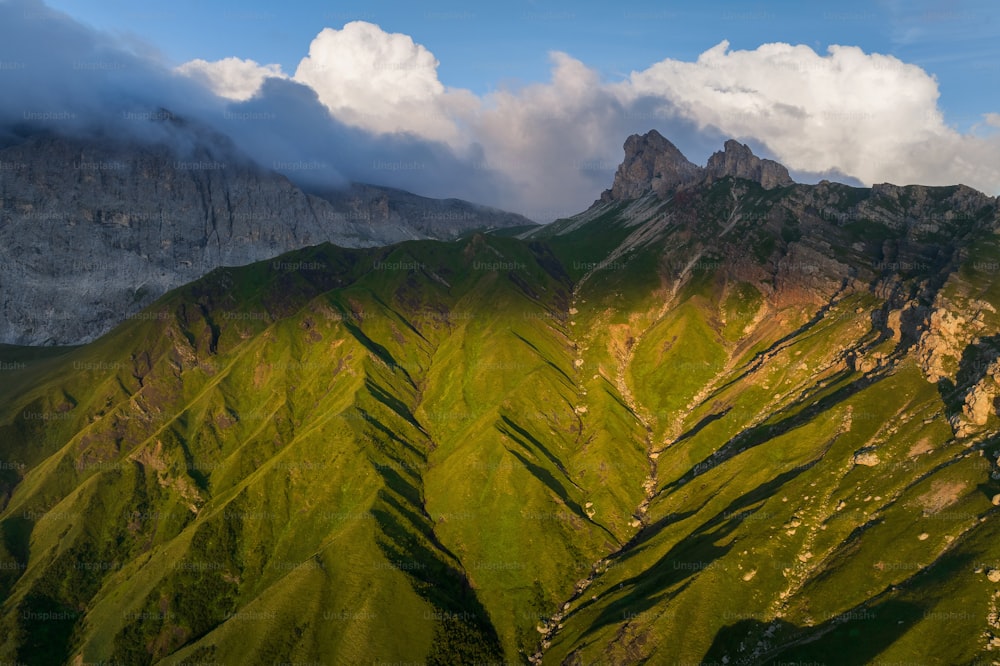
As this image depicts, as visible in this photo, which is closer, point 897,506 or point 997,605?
point 997,605

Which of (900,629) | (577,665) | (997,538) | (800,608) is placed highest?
(997,538)

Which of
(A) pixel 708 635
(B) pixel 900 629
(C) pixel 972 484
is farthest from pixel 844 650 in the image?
(C) pixel 972 484

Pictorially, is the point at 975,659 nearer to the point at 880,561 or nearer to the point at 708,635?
the point at 880,561

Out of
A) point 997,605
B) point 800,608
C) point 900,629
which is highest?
point 997,605

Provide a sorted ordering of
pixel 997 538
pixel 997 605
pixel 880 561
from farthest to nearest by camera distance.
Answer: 1. pixel 880 561
2. pixel 997 538
3. pixel 997 605

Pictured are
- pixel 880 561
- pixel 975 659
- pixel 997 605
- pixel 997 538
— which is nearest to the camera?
pixel 975 659

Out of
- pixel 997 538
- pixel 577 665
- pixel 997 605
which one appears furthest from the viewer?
pixel 577 665

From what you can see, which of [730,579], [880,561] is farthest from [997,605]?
[730,579]

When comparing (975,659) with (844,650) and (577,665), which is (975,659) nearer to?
(844,650)

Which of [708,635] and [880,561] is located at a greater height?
[880,561]
